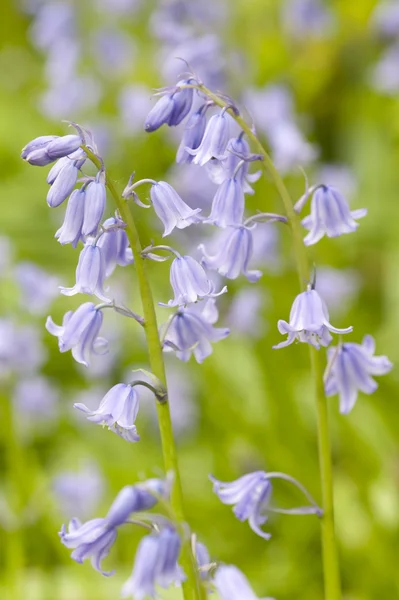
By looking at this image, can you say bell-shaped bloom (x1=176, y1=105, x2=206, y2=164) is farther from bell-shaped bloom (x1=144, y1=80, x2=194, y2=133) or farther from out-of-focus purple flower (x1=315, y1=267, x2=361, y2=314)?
out-of-focus purple flower (x1=315, y1=267, x2=361, y2=314)

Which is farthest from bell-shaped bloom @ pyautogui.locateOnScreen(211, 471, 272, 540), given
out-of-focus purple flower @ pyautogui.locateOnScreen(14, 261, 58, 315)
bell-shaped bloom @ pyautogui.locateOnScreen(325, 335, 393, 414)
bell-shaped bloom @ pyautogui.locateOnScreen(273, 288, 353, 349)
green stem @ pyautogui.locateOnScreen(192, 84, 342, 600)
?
out-of-focus purple flower @ pyautogui.locateOnScreen(14, 261, 58, 315)

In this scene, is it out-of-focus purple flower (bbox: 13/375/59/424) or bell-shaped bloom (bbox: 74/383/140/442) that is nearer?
bell-shaped bloom (bbox: 74/383/140/442)

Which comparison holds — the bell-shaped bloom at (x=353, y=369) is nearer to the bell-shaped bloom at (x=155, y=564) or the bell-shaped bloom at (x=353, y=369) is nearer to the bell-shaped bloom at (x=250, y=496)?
the bell-shaped bloom at (x=250, y=496)

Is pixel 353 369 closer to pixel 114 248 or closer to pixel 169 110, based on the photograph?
pixel 114 248

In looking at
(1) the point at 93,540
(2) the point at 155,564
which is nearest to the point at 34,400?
(1) the point at 93,540

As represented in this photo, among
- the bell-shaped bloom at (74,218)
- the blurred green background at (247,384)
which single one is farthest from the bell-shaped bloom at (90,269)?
the blurred green background at (247,384)

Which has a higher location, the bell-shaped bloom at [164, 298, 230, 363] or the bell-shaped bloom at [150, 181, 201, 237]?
the bell-shaped bloom at [150, 181, 201, 237]

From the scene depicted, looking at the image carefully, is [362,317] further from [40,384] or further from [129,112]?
[40,384]
